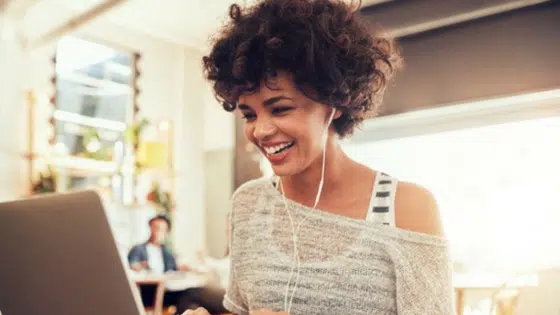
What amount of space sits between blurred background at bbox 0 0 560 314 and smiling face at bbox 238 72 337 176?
24 cm

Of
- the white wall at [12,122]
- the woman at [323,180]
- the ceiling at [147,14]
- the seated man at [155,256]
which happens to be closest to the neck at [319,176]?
the woman at [323,180]

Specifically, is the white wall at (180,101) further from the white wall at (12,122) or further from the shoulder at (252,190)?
the shoulder at (252,190)

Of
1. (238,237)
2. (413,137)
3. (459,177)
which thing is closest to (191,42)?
(413,137)

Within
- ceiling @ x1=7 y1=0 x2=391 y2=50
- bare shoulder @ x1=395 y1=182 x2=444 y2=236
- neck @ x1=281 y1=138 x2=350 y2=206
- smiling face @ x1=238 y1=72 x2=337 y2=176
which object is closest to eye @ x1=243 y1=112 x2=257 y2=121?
smiling face @ x1=238 y1=72 x2=337 y2=176

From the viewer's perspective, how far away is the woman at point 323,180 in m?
1.01

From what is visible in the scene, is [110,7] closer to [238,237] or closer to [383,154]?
[383,154]

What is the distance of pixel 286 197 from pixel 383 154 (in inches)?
90.7

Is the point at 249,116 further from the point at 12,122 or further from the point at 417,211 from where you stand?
the point at 12,122

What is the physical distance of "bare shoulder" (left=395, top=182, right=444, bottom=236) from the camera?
3.39 ft

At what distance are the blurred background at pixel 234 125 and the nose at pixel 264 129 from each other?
0.87ft

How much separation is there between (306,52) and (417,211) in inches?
13.2

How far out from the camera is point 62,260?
824mm

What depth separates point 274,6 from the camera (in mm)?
1067

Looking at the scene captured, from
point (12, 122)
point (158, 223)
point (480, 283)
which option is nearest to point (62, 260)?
point (480, 283)
